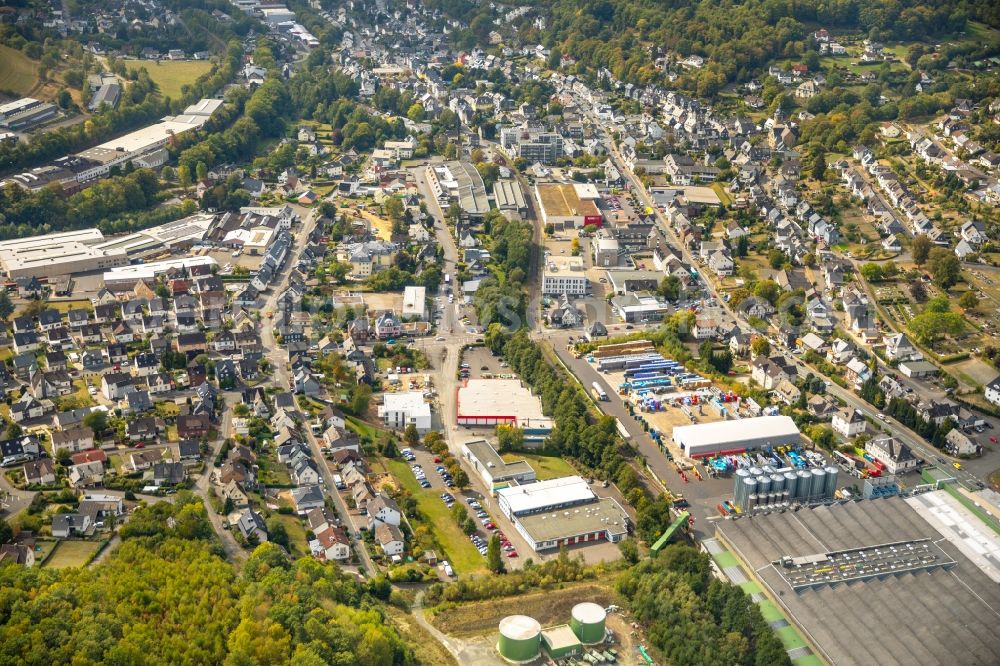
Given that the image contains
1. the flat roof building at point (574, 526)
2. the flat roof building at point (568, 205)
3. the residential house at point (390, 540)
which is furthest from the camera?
the flat roof building at point (568, 205)

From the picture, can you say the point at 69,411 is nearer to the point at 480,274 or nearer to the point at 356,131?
the point at 480,274

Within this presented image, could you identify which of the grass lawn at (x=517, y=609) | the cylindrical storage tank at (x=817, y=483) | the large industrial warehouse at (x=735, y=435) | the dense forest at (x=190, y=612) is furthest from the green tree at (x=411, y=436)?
the cylindrical storage tank at (x=817, y=483)

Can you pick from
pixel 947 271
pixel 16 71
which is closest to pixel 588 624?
pixel 947 271

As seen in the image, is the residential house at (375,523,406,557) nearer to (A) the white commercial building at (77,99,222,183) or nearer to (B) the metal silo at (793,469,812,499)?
(B) the metal silo at (793,469,812,499)

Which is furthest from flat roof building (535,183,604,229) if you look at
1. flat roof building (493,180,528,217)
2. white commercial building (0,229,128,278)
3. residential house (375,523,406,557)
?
residential house (375,523,406,557)

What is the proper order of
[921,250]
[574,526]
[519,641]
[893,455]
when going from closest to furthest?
1. [519,641]
2. [574,526]
3. [893,455]
4. [921,250]

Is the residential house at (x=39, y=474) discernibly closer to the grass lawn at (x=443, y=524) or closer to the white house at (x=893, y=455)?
the grass lawn at (x=443, y=524)

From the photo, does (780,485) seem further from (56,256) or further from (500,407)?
(56,256)
